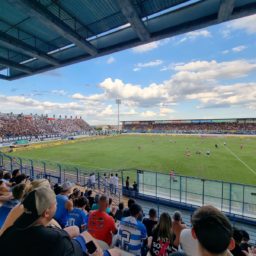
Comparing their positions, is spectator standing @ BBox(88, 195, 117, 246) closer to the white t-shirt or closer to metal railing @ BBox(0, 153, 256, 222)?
the white t-shirt

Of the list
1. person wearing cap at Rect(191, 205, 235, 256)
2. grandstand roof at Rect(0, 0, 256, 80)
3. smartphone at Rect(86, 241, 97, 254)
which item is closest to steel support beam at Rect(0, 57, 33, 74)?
grandstand roof at Rect(0, 0, 256, 80)

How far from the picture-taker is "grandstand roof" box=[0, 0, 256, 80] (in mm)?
4973

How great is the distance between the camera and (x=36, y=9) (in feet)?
16.1

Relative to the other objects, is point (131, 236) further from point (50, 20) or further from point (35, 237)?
point (50, 20)

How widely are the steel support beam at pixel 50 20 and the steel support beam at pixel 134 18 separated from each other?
177 cm

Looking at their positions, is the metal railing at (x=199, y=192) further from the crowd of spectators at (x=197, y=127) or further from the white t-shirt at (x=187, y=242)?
the crowd of spectators at (x=197, y=127)

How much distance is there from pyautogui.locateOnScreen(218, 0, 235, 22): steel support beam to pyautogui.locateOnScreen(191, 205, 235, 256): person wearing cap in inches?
176

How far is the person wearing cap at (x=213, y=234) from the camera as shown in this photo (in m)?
1.49

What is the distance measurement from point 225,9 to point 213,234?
485 centimetres

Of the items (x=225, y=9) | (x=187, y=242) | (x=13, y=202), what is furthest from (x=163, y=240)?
(x=225, y=9)

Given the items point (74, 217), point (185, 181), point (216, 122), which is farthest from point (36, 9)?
point (216, 122)

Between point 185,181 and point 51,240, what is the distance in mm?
11673

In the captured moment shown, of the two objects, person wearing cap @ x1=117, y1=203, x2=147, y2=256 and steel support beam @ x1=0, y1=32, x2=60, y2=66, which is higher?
steel support beam @ x1=0, y1=32, x2=60, y2=66

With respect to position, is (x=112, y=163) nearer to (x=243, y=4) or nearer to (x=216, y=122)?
(x=243, y=4)
